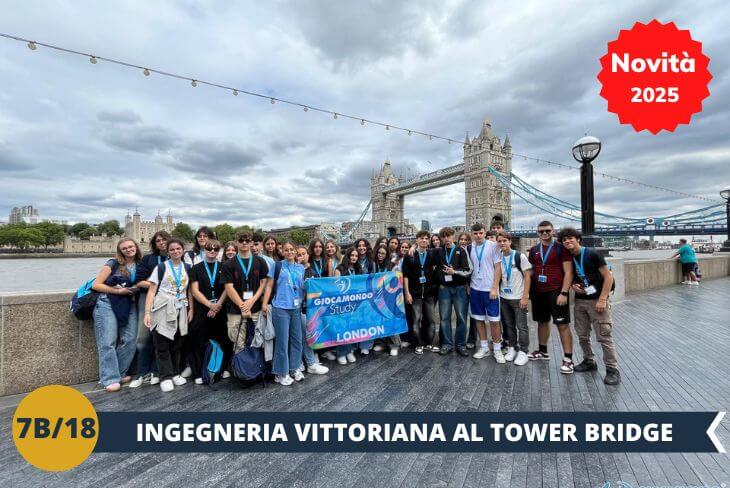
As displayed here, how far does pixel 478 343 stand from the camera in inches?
185

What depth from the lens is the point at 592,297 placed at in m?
3.54

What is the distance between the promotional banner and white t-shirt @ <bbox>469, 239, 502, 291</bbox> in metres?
1.00

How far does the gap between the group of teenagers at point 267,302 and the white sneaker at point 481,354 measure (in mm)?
17

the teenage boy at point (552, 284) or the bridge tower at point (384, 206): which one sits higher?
the bridge tower at point (384, 206)

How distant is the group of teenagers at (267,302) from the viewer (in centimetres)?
343

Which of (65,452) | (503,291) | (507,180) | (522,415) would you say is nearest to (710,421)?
(522,415)

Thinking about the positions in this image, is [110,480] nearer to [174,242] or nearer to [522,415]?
[174,242]

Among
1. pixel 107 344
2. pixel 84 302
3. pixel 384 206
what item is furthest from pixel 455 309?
pixel 384 206

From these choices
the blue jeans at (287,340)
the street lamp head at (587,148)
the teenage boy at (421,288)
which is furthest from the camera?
the street lamp head at (587,148)

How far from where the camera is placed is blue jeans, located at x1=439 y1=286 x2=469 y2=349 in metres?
4.39

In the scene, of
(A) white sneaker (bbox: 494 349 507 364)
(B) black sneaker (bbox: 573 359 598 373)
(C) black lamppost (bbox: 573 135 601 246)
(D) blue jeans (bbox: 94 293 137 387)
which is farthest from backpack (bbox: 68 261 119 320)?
(C) black lamppost (bbox: 573 135 601 246)

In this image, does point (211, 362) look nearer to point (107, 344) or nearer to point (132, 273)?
point (107, 344)

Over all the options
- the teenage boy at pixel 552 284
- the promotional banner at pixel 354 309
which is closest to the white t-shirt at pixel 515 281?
the teenage boy at pixel 552 284

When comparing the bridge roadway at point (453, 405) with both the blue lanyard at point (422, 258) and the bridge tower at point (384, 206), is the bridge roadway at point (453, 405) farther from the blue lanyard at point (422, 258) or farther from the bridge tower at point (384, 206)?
the bridge tower at point (384, 206)
